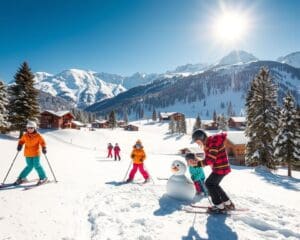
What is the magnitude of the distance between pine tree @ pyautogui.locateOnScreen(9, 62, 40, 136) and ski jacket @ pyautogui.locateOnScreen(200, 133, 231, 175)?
36470 mm

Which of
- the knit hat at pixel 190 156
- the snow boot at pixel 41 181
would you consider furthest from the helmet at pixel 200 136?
the snow boot at pixel 41 181

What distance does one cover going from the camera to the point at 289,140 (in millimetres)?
29031

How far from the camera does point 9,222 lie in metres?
5.21

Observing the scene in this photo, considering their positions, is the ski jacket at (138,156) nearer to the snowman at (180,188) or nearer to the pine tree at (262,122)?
the snowman at (180,188)

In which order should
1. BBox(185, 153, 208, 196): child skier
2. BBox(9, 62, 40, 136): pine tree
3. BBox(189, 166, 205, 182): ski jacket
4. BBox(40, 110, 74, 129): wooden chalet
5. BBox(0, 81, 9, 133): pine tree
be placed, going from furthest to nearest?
BBox(40, 110, 74, 129): wooden chalet < BBox(9, 62, 40, 136): pine tree < BBox(0, 81, 9, 133): pine tree < BBox(189, 166, 205, 182): ski jacket < BBox(185, 153, 208, 196): child skier

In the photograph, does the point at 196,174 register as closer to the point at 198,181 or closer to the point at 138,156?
the point at 198,181

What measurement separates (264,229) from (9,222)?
18.1ft

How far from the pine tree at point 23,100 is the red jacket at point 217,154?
120 ft

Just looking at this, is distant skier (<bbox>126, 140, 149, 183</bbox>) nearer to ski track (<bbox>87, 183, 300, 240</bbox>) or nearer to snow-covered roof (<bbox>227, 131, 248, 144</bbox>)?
ski track (<bbox>87, 183, 300, 240</bbox>)

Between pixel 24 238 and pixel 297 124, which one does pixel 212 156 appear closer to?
pixel 24 238

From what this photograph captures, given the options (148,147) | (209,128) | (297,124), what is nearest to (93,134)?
(148,147)

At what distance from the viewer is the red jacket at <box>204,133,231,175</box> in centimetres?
627

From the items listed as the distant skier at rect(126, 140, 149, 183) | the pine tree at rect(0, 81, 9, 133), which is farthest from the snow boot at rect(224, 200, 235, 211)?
the pine tree at rect(0, 81, 9, 133)

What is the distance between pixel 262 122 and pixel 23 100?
33997 mm
